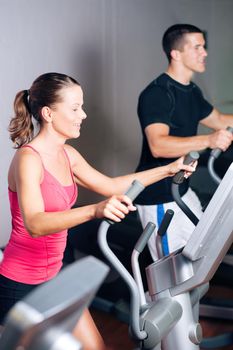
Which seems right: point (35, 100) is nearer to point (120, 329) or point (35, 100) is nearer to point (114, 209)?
point (114, 209)

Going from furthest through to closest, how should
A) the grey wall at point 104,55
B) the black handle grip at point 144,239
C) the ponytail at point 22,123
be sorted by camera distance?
the grey wall at point 104,55
the ponytail at point 22,123
the black handle grip at point 144,239

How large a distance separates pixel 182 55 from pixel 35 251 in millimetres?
1392

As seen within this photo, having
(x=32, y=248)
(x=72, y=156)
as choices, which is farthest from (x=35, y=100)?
(x=32, y=248)

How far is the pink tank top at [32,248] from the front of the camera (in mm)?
1536

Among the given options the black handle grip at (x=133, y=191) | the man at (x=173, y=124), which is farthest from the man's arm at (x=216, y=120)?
the black handle grip at (x=133, y=191)

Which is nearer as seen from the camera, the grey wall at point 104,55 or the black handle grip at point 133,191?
the black handle grip at point 133,191

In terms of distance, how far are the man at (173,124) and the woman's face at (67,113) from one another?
64 cm

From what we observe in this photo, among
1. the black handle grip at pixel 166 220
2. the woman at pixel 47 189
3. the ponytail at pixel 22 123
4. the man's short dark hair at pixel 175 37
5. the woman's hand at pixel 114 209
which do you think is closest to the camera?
the woman's hand at pixel 114 209

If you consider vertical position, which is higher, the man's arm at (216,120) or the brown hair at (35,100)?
the brown hair at (35,100)

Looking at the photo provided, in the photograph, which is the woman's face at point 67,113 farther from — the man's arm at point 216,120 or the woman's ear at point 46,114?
the man's arm at point 216,120

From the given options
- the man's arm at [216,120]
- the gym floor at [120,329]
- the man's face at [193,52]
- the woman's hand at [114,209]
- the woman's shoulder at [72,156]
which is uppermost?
the man's face at [193,52]

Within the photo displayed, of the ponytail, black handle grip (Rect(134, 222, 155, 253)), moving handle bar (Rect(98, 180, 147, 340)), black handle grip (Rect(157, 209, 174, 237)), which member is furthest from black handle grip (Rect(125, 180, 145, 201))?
the ponytail

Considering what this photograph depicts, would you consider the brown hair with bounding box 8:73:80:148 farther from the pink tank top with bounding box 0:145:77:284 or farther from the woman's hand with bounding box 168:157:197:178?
the woman's hand with bounding box 168:157:197:178

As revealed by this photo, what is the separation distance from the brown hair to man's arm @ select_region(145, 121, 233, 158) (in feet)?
2.13
